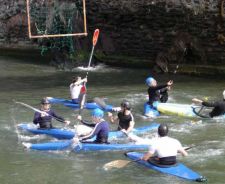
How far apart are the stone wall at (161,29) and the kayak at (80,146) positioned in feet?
39.5

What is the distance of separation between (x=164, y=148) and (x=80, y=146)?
8.41ft

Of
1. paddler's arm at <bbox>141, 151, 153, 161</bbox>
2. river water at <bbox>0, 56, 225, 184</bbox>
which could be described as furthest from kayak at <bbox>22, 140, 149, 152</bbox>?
paddler's arm at <bbox>141, 151, 153, 161</bbox>

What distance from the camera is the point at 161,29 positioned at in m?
25.3

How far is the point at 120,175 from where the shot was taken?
11.1 meters

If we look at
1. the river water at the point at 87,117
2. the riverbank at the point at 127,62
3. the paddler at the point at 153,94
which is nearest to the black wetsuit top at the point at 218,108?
the river water at the point at 87,117

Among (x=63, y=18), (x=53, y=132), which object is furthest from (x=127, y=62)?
(x=53, y=132)

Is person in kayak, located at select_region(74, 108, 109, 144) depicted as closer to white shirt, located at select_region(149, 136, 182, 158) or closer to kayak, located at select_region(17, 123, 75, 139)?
kayak, located at select_region(17, 123, 75, 139)

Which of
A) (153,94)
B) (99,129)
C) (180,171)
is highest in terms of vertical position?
(99,129)

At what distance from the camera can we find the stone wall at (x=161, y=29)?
23469mm

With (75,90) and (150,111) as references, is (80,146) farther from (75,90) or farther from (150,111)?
(75,90)

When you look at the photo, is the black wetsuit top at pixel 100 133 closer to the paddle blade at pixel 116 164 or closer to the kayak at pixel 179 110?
the paddle blade at pixel 116 164

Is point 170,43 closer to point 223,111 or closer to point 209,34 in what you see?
point 209,34

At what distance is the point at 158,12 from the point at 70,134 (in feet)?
42.7

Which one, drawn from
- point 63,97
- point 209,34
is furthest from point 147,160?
point 209,34
